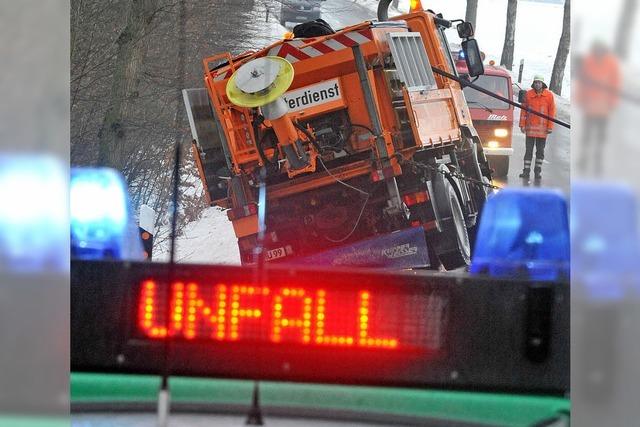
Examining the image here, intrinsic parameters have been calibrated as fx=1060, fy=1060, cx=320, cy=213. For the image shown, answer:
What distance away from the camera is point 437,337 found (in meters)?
2.38

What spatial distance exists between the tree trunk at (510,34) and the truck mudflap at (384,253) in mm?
477

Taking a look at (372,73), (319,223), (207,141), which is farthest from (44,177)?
(372,73)

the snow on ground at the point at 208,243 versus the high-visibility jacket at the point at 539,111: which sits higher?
the high-visibility jacket at the point at 539,111

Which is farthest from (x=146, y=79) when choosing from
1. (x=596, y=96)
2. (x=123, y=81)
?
(x=596, y=96)

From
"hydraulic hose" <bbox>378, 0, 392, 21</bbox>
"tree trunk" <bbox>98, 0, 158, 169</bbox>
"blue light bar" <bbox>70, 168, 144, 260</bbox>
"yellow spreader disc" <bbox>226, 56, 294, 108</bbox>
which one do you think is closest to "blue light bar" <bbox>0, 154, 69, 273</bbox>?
"blue light bar" <bbox>70, 168, 144, 260</bbox>

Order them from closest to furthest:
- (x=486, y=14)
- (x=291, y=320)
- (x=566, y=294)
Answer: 1. (x=291, y=320)
2. (x=566, y=294)
3. (x=486, y=14)

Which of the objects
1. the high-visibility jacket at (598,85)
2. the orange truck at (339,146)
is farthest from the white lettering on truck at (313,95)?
the high-visibility jacket at (598,85)

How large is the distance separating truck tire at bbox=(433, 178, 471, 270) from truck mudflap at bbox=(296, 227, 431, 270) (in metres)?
0.04

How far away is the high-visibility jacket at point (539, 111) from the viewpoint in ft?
8.83

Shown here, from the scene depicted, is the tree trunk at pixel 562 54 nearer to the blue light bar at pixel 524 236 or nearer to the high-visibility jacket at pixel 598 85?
the high-visibility jacket at pixel 598 85

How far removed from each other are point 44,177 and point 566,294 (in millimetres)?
1322

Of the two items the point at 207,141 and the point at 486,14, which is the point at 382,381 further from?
the point at 486,14

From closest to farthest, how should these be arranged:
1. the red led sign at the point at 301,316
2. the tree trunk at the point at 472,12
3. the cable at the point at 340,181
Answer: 1. the red led sign at the point at 301,316
2. the cable at the point at 340,181
3. the tree trunk at the point at 472,12

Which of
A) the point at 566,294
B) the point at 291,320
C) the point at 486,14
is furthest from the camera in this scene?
the point at 486,14
